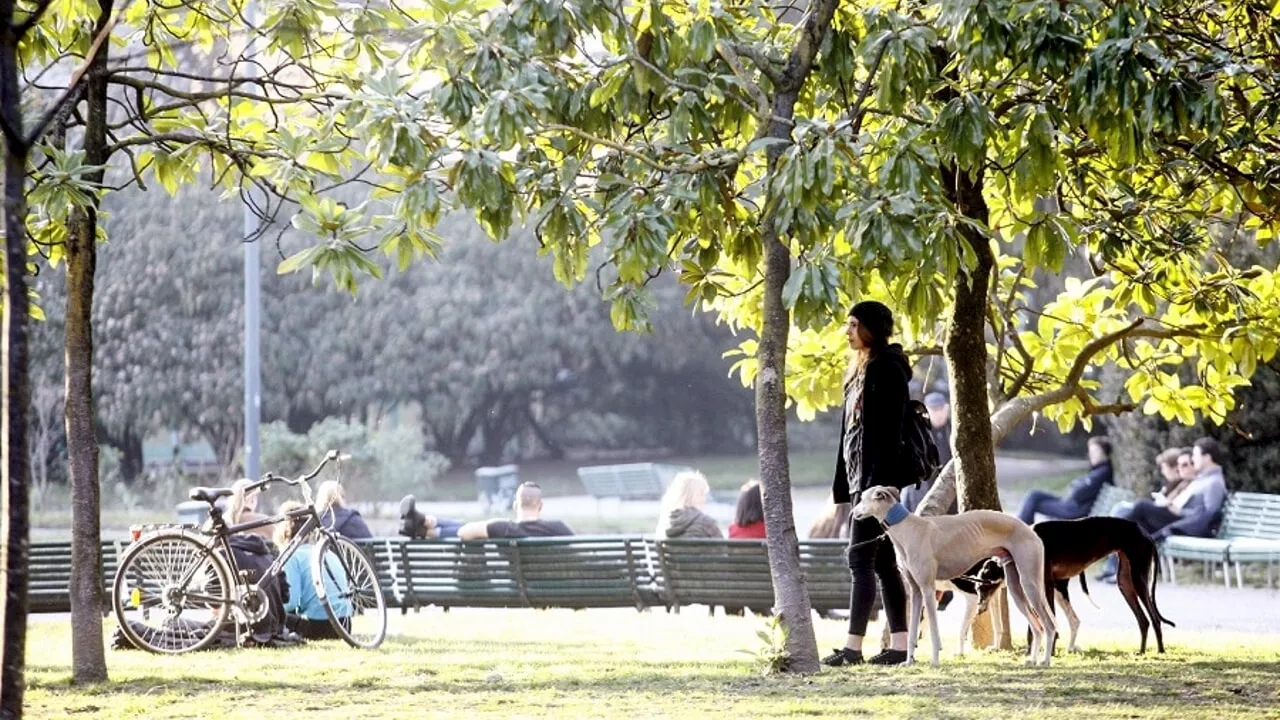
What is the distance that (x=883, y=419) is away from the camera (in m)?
9.01

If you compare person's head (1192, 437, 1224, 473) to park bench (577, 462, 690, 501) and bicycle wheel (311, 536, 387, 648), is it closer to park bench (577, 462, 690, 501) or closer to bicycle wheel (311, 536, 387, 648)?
bicycle wheel (311, 536, 387, 648)

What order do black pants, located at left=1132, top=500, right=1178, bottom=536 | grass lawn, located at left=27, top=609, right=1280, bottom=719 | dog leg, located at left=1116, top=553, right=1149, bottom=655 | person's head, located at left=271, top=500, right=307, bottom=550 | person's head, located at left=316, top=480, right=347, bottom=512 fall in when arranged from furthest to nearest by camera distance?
black pants, located at left=1132, top=500, right=1178, bottom=536, person's head, located at left=316, top=480, right=347, bottom=512, person's head, located at left=271, top=500, right=307, bottom=550, dog leg, located at left=1116, top=553, right=1149, bottom=655, grass lawn, located at left=27, top=609, right=1280, bottom=719

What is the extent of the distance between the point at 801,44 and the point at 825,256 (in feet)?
5.74

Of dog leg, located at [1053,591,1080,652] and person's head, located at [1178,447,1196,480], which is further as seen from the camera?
person's head, located at [1178,447,1196,480]

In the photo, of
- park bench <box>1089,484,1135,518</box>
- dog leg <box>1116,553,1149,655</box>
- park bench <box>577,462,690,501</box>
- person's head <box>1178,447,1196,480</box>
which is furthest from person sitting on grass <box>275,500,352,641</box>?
park bench <box>577,462,690,501</box>

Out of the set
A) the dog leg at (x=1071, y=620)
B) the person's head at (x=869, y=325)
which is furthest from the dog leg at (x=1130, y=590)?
the person's head at (x=869, y=325)

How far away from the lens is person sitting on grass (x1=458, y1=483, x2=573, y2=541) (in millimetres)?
16359

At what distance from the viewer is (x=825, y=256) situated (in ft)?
24.2

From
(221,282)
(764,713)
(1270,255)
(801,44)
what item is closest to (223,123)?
(801,44)

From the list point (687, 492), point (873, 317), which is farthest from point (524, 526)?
point (873, 317)

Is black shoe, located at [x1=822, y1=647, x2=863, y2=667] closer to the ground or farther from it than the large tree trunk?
closer to the ground

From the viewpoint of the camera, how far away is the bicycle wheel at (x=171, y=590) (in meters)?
11.9

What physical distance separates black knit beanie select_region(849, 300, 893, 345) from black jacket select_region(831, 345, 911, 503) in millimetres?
118

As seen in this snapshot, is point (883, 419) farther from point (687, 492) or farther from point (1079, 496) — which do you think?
point (1079, 496)
